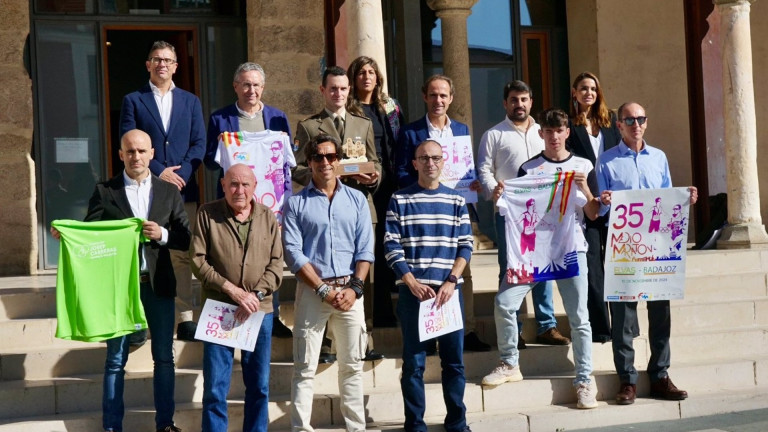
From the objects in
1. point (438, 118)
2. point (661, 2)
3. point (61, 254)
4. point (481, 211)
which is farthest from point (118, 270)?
point (661, 2)

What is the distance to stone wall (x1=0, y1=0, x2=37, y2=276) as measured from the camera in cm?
1141

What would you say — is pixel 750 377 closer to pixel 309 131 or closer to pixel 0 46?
pixel 309 131

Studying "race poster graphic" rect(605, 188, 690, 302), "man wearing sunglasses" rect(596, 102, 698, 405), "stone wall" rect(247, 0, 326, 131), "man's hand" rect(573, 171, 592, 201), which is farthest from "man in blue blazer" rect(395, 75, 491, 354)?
"stone wall" rect(247, 0, 326, 131)

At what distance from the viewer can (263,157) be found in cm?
783

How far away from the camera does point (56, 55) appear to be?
12.0 metres

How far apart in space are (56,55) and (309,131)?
5.11 m

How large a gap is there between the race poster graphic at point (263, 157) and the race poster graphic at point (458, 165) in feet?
3.70

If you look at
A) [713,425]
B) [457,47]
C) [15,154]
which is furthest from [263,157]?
[457,47]

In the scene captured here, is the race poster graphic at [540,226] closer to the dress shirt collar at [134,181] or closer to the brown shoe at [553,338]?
the brown shoe at [553,338]

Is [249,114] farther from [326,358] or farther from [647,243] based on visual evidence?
[647,243]

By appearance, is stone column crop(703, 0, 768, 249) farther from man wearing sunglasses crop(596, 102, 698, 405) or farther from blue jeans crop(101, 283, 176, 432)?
blue jeans crop(101, 283, 176, 432)

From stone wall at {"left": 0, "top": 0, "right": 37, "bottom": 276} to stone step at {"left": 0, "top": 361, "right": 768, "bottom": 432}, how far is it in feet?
13.7

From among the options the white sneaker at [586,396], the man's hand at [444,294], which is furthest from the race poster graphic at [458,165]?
the white sneaker at [586,396]

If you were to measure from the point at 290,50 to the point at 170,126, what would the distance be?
14.0 ft
